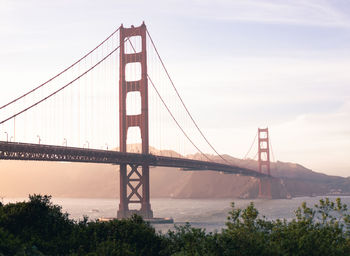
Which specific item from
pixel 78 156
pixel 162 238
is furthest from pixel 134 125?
pixel 162 238

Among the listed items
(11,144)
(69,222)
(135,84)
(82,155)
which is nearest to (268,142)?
(135,84)

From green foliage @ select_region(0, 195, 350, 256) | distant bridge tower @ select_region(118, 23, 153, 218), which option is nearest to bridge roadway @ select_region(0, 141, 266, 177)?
distant bridge tower @ select_region(118, 23, 153, 218)

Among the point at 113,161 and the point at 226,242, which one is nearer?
the point at 226,242

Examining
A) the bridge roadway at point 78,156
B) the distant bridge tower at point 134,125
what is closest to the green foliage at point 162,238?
the bridge roadway at point 78,156

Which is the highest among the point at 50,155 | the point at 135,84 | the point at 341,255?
the point at 135,84

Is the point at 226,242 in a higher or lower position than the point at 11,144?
lower

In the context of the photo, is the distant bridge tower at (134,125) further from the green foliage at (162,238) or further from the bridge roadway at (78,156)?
the green foliage at (162,238)

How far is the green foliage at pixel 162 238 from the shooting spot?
18828 millimetres

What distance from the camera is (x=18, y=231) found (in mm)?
23438

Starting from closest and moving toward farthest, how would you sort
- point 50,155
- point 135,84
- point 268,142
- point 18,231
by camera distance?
1. point 18,231
2. point 50,155
3. point 135,84
4. point 268,142

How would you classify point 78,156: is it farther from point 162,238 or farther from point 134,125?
point 162,238

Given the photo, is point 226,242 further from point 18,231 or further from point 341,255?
point 18,231

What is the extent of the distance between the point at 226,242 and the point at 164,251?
3799 mm

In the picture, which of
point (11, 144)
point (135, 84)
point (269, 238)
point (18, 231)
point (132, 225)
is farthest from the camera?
point (135, 84)
